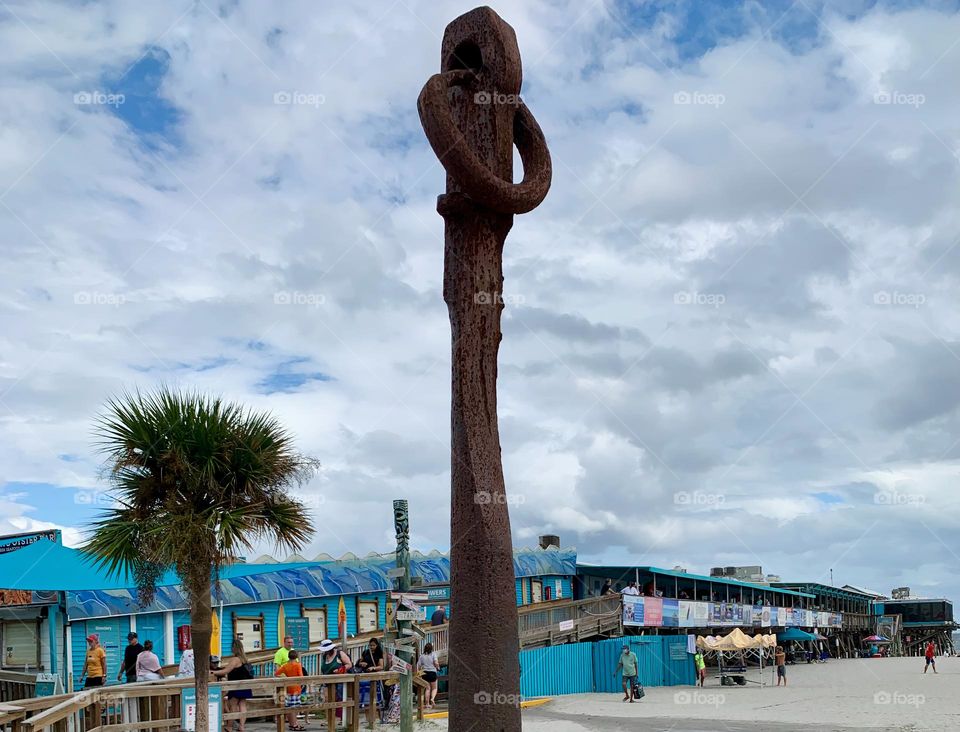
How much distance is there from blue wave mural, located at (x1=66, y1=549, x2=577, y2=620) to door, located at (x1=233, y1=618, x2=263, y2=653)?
21.8 inches

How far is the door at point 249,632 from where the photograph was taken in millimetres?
22031

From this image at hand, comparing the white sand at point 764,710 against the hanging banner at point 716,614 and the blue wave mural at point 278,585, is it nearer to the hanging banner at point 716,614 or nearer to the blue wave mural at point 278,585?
the blue wave mural at point 278,585

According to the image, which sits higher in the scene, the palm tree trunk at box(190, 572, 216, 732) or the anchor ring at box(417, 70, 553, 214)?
the anchor ring at box(417, 70, 553, 214)

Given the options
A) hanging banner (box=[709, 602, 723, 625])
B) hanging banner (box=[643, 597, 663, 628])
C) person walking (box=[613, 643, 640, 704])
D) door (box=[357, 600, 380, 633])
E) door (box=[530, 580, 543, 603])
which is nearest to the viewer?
door (box=[357, 600, 380, 633])

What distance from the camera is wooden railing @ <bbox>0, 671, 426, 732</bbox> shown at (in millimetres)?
9742

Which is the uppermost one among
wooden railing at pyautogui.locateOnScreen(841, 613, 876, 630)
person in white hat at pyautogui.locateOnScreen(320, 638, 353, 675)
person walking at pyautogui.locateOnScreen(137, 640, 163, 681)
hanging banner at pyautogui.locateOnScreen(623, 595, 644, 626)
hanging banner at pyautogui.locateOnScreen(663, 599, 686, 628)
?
person walking at pyautogui.locateOnScreen(137, 640, 163, 681)

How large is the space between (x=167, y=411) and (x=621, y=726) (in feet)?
33.6

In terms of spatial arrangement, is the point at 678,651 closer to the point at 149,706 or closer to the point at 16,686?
the point at 16,686

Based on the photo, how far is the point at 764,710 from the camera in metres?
22.6

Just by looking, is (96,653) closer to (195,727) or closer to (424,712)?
(195,727)

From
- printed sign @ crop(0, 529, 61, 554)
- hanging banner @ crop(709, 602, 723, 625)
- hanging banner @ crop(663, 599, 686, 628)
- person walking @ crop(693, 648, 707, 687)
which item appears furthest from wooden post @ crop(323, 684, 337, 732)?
hanging banner @ crop(709, 602, 723, 625)

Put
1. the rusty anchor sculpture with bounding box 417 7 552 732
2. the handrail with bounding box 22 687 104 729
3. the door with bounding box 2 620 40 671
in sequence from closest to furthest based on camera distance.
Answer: the handrail with bounding box 22 687 104 729 → the rusty anchor sculpture with bounding box 417 7 552 732 → the door with bounding box 2 620 40 671

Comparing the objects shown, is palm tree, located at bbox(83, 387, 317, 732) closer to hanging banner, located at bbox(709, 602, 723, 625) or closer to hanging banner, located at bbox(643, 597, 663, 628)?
hanging banner, located at bbox(643, 597, 663, 628)

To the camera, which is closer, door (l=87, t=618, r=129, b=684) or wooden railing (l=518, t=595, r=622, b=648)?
door (l=87, t=618, r=129, b=684)
